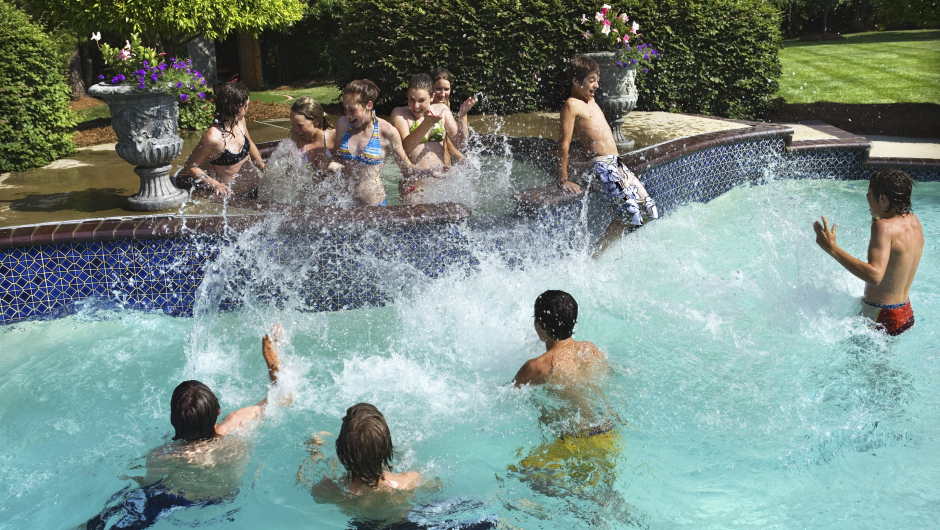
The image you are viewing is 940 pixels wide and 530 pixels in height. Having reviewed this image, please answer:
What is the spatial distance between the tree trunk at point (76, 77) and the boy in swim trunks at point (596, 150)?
1557cm

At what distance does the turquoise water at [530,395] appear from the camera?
4.26 metres

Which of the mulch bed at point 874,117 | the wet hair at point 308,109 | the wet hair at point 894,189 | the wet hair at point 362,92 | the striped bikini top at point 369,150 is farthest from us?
the mulch bed at point 874,117

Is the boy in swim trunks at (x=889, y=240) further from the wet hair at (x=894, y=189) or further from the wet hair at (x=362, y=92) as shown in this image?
the wet hair at (x=362, y=92)

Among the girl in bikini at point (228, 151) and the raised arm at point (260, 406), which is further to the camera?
the girl in bikini at point (228, 151)

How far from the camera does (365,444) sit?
342 cm

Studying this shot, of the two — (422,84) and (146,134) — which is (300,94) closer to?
(146,134)

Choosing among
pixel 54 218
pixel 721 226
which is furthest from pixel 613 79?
pixel 54 218

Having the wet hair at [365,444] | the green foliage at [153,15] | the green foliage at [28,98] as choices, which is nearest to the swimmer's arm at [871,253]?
the wet hair at [365,444]

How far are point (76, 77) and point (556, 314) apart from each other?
713 inches

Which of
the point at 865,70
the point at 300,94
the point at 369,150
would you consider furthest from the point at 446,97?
the point at 865,70

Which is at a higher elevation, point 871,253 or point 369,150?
point 369,150

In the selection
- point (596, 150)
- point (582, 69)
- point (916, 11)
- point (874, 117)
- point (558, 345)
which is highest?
point (916, 11)

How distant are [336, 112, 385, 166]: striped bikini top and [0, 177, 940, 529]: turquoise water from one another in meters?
1.26

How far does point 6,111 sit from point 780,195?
33.4 ft
